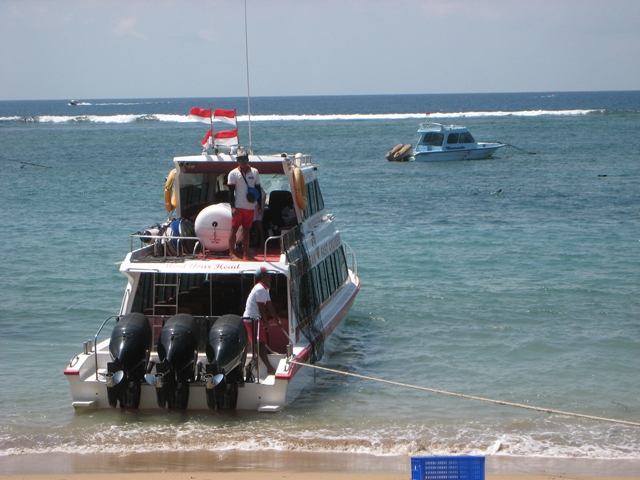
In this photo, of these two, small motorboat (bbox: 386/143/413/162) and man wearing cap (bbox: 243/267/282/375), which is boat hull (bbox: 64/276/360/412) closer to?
man wearing cap (bbox: 243/267/282/375)

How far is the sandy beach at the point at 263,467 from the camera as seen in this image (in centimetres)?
898

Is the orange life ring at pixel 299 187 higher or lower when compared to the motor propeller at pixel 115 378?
higher

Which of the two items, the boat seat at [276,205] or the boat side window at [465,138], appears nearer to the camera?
the boat seat at [276,205]

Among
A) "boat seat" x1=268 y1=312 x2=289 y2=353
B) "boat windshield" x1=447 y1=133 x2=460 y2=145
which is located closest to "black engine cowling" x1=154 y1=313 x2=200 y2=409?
"boat seat" x1=268 y1=312 x2=289 y2=353

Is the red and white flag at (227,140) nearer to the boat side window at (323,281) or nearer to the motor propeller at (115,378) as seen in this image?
the boat side window at (323,281)

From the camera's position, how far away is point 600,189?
34125mm

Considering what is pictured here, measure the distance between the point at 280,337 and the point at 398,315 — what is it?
5.44 metres

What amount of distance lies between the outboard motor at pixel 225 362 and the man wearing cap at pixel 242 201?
1619 millimetres

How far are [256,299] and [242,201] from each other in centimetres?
161

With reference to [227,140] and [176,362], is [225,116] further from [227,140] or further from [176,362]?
[176,362]

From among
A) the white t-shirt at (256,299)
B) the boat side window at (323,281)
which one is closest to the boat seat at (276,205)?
the boat side window at (323,281)

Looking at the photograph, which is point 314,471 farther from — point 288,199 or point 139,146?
point 139,146

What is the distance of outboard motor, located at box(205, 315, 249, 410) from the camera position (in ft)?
32.4

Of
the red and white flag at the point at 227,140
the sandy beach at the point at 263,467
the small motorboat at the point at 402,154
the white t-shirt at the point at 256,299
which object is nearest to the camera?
the sandy beach at the point at 263,467
